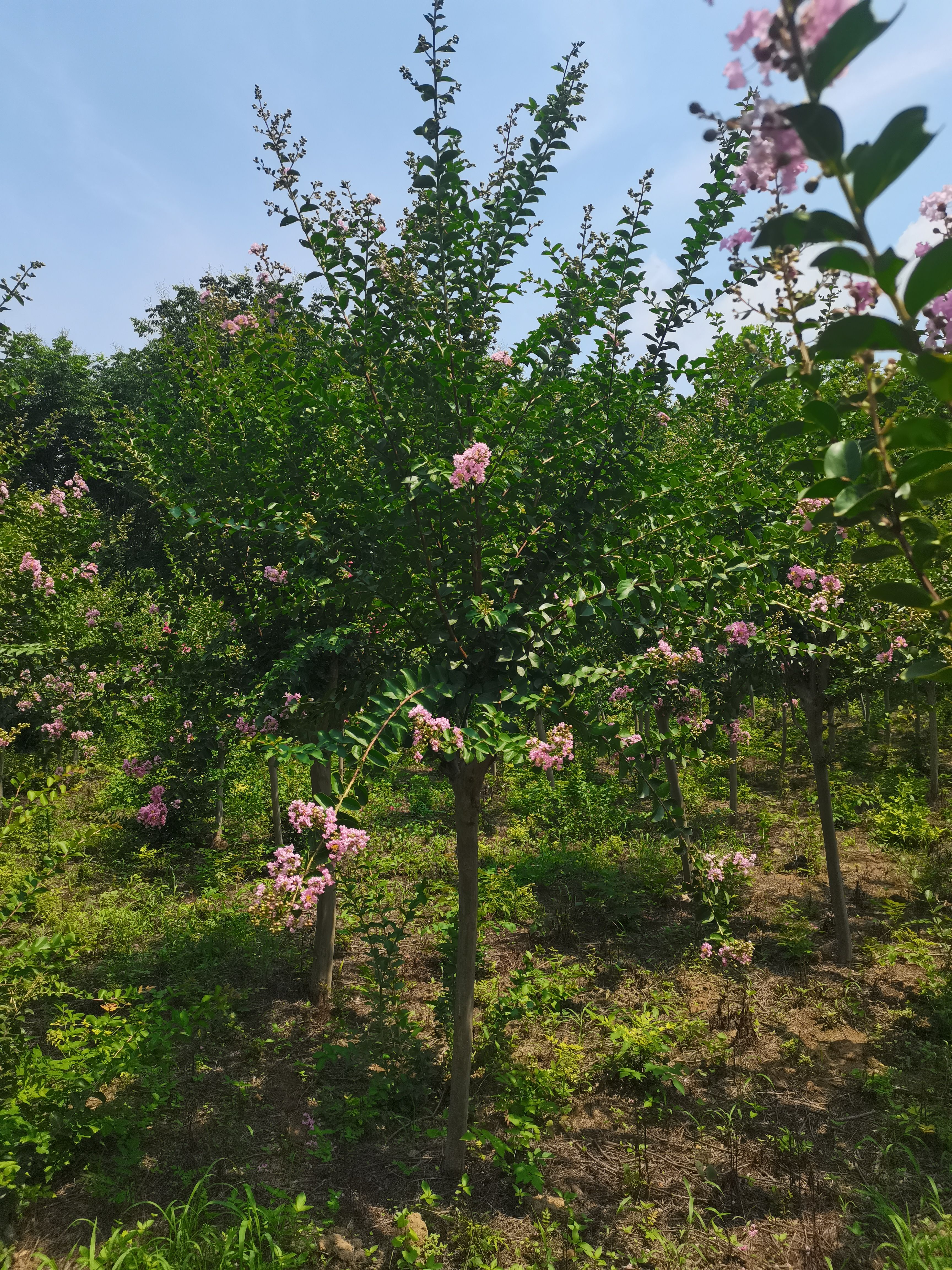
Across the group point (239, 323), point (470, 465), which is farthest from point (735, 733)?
point (239, 323)

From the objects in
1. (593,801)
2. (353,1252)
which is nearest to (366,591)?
(353,1252)

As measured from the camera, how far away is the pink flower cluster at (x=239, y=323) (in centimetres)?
526

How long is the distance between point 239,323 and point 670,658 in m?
4.37

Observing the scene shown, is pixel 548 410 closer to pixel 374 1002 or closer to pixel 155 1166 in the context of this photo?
pixel 374 1002

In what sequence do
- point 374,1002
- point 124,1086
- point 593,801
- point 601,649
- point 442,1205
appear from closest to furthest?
point 442,1205 < point 124,1086 < point 374,1002 < point 601,649 < point 593,801

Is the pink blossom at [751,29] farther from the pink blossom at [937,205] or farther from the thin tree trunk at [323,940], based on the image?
the thin tree trunk at [323,940]

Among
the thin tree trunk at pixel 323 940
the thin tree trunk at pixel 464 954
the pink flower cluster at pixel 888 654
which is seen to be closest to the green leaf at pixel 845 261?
the thin tree trunk at pixel 464 954

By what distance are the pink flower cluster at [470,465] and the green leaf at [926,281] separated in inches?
74.8

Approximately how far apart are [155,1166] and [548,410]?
4091 millimetres

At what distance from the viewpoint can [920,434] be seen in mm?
876

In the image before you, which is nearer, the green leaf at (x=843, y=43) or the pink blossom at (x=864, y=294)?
the green leaf at (x=843, y=43)

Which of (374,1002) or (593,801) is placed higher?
(593,801)

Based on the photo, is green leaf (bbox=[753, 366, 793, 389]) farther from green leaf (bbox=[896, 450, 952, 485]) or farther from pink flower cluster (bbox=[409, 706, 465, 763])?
pink flower cluster (bbox=[409, 706, 465, 763])

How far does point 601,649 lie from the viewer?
707 cm
